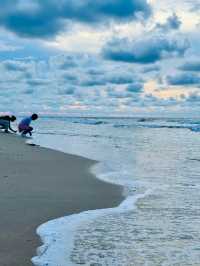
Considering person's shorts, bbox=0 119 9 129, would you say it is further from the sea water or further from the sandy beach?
the sea water

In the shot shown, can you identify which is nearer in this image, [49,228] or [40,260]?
[40,260]

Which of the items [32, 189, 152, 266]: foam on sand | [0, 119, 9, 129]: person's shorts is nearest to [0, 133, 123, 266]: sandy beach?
[32, 189, 152, 266]: foam on sand

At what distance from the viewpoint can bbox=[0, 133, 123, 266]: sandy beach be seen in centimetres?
473

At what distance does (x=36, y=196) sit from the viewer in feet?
24.0

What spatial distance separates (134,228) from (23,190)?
279cm

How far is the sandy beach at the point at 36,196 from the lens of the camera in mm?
4730

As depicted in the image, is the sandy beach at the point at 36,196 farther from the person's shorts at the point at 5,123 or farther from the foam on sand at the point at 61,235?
the person's shorts at the point at 5,123

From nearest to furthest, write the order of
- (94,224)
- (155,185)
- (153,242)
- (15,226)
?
1. (153,242)
2. (15,226)
3. (94,224)
4. (155,185)

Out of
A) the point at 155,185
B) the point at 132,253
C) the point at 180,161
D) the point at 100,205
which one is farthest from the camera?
the point at 180,161

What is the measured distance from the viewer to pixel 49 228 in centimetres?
539

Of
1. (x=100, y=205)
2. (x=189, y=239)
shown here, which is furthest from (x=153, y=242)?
(x=100, y=205)

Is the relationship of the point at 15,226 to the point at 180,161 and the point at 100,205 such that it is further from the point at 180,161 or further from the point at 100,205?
the point at 180,161

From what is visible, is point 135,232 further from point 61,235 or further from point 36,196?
point 36,196

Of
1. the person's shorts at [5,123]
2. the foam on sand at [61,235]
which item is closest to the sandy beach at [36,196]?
the foam on sand at [61,235]
